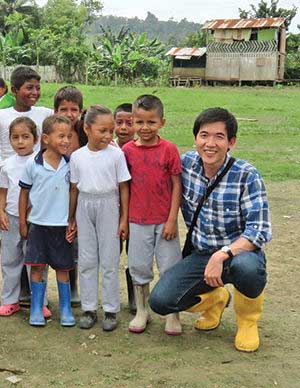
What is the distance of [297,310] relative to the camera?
14.1ft

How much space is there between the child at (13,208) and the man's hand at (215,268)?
1325mm

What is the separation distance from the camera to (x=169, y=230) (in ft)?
12.2

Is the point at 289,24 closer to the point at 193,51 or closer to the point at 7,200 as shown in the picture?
the point at 193,51

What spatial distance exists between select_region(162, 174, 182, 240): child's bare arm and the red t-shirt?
0.04m

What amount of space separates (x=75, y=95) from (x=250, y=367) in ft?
6.98

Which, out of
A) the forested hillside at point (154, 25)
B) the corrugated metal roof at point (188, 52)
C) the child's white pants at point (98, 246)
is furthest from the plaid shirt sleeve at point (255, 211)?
the forested hillside at point (154, 25)

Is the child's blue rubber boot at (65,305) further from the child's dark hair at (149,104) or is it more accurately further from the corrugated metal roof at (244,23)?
the corrugated metal roof at (244,23)

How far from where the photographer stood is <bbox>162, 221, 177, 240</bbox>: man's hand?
3.72 metres

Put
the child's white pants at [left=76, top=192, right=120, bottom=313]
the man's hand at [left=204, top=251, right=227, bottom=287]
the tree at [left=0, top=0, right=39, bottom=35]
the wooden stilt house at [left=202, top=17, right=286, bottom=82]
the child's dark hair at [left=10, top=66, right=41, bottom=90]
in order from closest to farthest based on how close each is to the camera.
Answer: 1. the man's hand at [left=204, top=251, right=227, bottom=287]
2. the child's white pants at [left=76, top=192, right=120, bottom=313]
3. the child's dark hair at [left=10, top=66, right=41, bottom=90]
4. the wooden stilt house at [left=202, top=17, right=286, bottom=82]
5. the tree at [left=0, top=0, right=39, bottom=35]

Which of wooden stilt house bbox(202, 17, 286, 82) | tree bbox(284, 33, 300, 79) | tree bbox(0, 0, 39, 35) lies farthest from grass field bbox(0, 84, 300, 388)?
tree bbox(0, 0, 39, 35)

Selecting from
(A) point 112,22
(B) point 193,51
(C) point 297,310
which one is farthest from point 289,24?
(A) point 112,22

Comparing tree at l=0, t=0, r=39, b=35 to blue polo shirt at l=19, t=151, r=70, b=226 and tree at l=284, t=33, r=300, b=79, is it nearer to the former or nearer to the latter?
tree at l=284, t=33, r=300, b=79

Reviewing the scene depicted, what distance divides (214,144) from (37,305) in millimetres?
1578

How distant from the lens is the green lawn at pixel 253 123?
10617 millimetres
